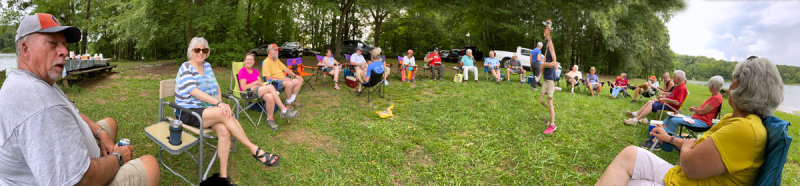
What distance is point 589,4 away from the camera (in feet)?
38.4

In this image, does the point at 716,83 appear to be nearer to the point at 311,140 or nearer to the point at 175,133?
the point at 311,140

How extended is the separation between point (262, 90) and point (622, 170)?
3708mm

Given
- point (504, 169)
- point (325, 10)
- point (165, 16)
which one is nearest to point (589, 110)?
point (504, 169)

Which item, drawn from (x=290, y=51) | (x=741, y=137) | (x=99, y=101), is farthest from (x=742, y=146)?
(x=290, y=51)

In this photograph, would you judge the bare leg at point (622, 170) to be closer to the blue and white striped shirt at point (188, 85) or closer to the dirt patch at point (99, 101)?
the blue and white striped shirt at point (188, 85)

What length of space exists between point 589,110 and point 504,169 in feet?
12.0

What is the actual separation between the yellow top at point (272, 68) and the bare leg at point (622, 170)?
4791mm

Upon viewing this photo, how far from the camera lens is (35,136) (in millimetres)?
1210

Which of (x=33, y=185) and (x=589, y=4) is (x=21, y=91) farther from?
(x=589, y=4)

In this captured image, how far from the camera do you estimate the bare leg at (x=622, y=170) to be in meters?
1.99

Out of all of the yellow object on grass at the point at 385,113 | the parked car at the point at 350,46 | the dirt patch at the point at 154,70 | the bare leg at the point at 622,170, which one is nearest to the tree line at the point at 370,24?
the dirt patch at the point at 154,70

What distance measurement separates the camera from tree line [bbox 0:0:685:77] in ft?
30.5

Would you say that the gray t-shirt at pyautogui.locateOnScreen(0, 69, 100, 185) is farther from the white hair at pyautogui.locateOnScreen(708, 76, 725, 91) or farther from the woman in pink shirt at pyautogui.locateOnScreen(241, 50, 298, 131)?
the white hair at pyautogui.locateOnScreen(708, 76, 725, 91)

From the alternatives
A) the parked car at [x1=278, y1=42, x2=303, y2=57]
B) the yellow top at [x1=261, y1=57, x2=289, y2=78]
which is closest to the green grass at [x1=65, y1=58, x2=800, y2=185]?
the yellow top at [x1=261, y1=57, x2=289, y2=78]
